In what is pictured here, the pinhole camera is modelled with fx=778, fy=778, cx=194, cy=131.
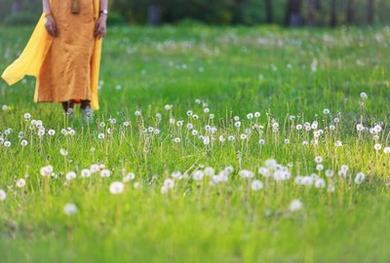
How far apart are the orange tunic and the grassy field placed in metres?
0.39

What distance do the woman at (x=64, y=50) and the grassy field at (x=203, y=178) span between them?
38 centimetres

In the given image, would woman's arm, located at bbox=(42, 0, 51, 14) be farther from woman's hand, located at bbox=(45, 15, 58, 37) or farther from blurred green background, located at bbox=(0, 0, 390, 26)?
blurred green background, located at bbox=(0, 0, 390, 26)

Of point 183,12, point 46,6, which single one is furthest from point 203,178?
point 183,12

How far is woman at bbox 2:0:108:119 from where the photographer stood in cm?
859

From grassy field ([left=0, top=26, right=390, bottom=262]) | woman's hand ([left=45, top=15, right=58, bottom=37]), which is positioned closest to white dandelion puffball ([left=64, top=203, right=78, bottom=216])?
grassy field ([left=0, top=26, right=390, bottom=262])

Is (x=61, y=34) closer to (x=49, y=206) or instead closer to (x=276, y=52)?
(x=49, y=206)

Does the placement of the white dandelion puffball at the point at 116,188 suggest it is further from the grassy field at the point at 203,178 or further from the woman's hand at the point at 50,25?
the woman's hand at the point at 50,25

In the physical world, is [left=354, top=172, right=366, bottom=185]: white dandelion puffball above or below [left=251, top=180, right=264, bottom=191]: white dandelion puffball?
below

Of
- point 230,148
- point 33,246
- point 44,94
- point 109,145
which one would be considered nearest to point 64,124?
point 44,94

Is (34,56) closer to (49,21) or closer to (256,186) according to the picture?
(49,21)

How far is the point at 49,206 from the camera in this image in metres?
4.93

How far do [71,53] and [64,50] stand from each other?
0.10 meters

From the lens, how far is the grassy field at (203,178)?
4.17 metres

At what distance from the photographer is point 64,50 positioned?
8.65 m
